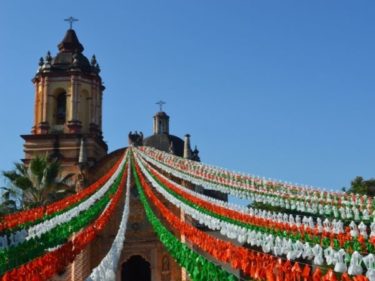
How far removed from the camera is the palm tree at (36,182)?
86.7 feet

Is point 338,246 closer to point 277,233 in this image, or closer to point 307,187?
point 277,233

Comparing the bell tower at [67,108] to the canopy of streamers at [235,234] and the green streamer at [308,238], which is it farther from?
the green streamer at [308,238]

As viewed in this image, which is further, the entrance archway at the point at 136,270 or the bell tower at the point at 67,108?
the bell tower at the point at 67,108

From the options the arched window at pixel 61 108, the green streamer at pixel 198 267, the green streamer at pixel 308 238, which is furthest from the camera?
the arched window at pixel 61 108

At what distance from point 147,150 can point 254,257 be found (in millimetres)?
20162

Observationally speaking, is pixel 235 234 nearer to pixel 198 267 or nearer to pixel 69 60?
pixel 198 267

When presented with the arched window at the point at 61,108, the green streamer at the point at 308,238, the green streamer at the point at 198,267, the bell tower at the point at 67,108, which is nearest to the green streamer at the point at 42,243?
the green streamer at the point at 198,267

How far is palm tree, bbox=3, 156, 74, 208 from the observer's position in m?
26.4

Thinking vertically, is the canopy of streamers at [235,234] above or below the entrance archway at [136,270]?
above

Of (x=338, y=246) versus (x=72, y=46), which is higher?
(x=72, y=46)

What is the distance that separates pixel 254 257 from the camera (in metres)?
11.8

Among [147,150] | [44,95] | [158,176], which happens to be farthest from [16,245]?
[44,95]

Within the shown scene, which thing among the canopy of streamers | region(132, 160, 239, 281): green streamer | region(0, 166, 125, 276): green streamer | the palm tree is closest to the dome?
the palm tree

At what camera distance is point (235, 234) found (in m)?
16.2
